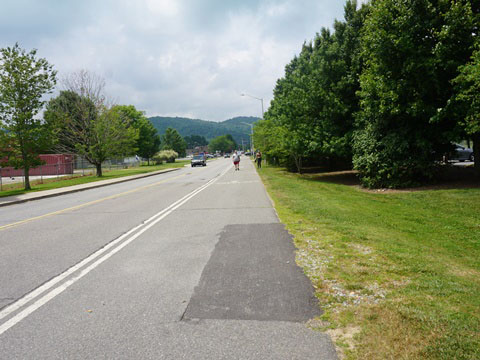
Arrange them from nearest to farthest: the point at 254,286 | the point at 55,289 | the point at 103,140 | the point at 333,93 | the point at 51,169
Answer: the point at 254,286 < the point at 55,289 < the point at 333,93 < the point at 103,140 < the point at 51,169

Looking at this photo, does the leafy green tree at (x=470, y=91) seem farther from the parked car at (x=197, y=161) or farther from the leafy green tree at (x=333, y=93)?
the parked car at (x=197, y=161)

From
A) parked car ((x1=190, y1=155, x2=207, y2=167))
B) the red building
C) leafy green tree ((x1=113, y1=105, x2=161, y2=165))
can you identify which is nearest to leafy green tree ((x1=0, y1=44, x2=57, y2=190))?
the red building

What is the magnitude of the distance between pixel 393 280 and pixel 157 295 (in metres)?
2.91

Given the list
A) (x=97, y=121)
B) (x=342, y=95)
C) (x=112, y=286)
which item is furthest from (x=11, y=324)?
(x=97, y=121)

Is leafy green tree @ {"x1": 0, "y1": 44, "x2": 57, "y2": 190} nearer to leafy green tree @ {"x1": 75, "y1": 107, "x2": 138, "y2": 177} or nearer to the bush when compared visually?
leafy green tree @ {"x1": 75, "y1": 107, "x2": 138, "y2": 177}

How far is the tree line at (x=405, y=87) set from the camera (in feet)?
42.3

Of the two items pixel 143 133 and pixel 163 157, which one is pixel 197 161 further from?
pixel 163 157

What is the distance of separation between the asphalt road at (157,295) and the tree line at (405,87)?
1014 cm

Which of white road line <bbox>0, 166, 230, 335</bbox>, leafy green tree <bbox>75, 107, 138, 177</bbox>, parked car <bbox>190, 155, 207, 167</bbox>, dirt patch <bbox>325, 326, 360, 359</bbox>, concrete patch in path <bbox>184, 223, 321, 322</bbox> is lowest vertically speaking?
white road line <bbox>0, 166, 230, 335</bbox>

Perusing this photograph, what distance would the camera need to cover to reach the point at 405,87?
14.3 m

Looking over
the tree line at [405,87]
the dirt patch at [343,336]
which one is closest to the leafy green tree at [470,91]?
the tree line at [405,87]

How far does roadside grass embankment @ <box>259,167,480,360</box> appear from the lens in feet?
9.01

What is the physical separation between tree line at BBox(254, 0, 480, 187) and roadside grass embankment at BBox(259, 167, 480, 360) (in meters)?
6.20

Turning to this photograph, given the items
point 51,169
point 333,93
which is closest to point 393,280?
point 333,93
